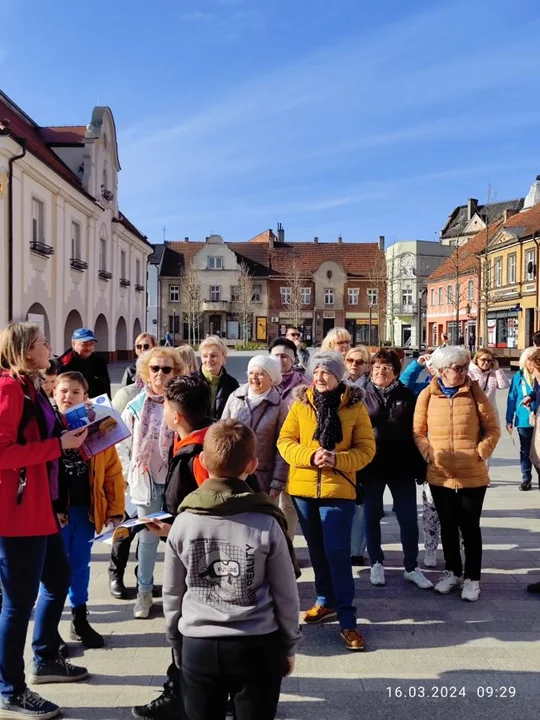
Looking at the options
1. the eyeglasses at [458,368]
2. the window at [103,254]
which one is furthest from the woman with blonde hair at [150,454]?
the window at [103,254]

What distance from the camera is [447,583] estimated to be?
4840mm

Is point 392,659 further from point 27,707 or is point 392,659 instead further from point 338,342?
point 338,342

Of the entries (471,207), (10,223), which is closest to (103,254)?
(10,223)

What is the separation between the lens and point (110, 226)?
2848cm

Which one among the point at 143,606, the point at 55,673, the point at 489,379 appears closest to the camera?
the point at 55,673

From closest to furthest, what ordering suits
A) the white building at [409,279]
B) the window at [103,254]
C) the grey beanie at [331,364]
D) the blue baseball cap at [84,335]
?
the grey beanie at [331,364] → the blue baseball cap at [84,335] → the window at [103,254] → the white building at [409,279]

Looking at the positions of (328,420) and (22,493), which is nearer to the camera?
(22,493)

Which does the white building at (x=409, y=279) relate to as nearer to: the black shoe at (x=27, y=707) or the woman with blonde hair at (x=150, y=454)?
the woman with blonde hair at (x=150, y=454)

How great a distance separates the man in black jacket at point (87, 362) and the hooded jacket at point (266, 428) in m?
3.06

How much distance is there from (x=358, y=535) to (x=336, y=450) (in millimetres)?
1816

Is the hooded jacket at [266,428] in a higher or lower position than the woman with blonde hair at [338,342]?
lower

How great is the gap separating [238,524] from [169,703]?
1447 millimetres

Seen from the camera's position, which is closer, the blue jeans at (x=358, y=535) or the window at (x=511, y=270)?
the blue jeans at (x=358, y=535)

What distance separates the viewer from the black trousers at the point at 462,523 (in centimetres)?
470
